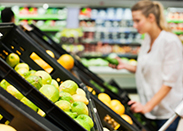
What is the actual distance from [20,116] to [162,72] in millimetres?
1538

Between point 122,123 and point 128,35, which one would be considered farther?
point 128,35

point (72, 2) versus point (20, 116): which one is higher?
point (72, 2)

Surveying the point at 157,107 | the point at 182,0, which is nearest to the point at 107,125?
the point at 157,107

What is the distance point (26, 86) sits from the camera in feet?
2.47

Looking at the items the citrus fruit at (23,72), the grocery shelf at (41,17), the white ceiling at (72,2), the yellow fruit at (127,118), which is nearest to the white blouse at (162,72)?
the yellow fruit at (127,118)

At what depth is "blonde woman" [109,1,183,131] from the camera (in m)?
1.79

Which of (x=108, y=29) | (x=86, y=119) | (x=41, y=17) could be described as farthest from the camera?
(x=41, y=17)

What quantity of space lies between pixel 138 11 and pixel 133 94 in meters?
4.22

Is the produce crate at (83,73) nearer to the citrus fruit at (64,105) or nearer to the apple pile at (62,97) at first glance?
the apple pile at (62,97)

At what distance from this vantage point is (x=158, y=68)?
1896mm

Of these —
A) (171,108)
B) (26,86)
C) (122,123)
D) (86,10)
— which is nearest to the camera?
(26,86)

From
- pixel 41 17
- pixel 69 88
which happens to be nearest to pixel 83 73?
pixel 69 88

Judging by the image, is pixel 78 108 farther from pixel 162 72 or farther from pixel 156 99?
pixel 162 72

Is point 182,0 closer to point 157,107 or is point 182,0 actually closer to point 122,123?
point 157,107
